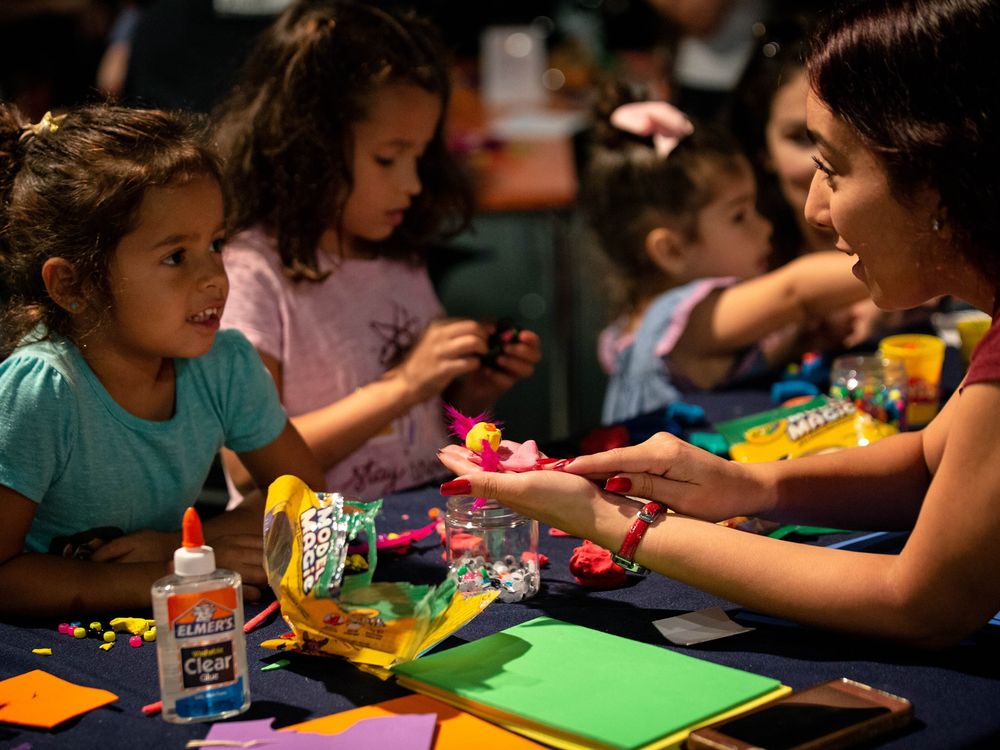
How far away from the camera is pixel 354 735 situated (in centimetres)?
106

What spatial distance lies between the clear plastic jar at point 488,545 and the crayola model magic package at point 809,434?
0.57 metres

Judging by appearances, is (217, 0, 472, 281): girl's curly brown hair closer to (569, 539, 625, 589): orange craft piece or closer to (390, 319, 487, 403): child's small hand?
(390, 319, 487, 403): child's small hand

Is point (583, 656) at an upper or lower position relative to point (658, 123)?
lower

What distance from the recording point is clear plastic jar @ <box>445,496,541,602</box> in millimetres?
1445

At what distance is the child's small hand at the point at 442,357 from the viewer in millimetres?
2152

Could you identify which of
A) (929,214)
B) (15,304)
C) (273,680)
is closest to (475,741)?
(273,680)

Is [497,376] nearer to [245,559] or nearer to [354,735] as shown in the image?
[245,559]

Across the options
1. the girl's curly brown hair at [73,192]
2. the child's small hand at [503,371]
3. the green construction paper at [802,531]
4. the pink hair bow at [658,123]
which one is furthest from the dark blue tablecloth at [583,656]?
the pink hair bow at [658,123]

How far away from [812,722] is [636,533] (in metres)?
0.36

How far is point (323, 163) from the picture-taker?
2.20 metres

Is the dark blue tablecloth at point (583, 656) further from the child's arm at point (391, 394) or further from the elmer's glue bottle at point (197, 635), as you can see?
the child's arm at point (391, 394)

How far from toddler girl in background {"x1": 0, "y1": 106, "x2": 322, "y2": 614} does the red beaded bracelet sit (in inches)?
17.8

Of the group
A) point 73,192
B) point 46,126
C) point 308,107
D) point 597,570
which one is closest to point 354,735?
point 597,570

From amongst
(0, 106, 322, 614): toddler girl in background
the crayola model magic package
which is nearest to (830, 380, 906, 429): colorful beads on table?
the crayola model magic package
